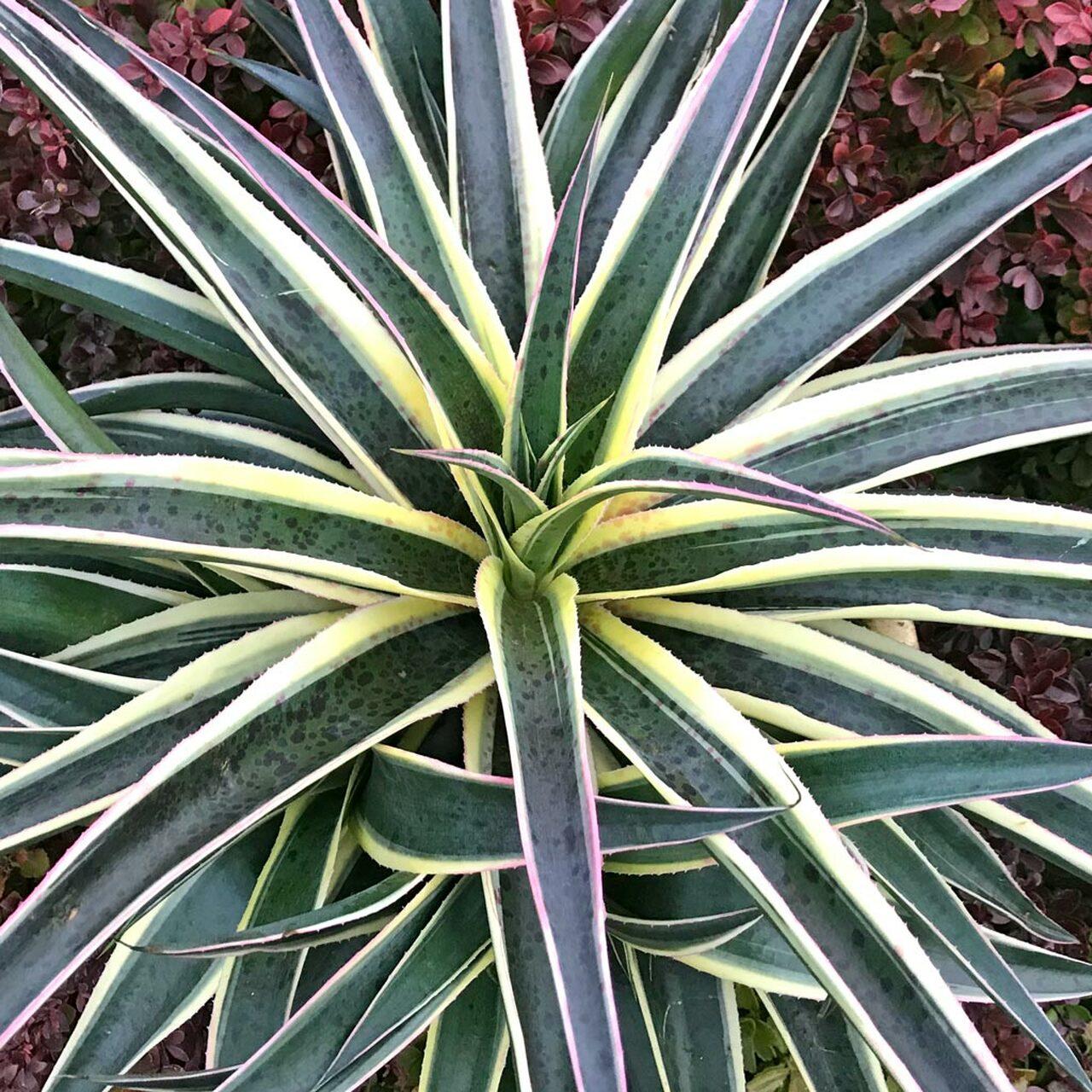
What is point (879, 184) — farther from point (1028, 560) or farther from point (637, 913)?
point (637, 913)

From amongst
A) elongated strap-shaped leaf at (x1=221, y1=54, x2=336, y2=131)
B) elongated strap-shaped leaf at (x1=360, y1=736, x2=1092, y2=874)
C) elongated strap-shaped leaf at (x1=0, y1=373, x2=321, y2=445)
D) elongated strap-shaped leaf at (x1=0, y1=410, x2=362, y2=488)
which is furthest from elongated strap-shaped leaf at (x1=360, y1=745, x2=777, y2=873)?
elongated strap-shaped leaf at (x1=221, y1=54, x2=336, y2=131)

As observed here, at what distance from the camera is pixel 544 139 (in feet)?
3.43

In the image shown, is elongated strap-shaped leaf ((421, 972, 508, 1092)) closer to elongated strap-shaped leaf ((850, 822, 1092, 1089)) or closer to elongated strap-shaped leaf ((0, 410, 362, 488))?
elongated strap-shaped leaf ((850, 822, 1092, 1089))

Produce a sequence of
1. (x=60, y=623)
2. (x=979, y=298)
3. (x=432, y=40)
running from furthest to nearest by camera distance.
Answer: (x=979, y=298), (x=432, y=40), (x=60, y=623)

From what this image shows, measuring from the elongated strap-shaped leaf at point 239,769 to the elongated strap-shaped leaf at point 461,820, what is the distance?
0.05 meters

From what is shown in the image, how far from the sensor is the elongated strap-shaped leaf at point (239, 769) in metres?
0.62

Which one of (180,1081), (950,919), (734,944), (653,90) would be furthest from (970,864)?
(653,90)

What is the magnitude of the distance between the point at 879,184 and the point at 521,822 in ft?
3.11

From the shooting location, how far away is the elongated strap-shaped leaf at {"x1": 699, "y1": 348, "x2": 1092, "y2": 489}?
848 millimetres

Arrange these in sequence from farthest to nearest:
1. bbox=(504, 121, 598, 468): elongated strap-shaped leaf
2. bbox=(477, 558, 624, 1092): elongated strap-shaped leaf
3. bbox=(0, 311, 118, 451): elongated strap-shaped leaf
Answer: bbox=(0, 311, 118, 451): elongated strap-shaped leaf, bbox=(504, 121, 598, 468): elongated strap-shaped leaf, bbox=(477, 558, 624, 1092): elongated strap-shaped leaf

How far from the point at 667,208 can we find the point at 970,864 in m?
0.66

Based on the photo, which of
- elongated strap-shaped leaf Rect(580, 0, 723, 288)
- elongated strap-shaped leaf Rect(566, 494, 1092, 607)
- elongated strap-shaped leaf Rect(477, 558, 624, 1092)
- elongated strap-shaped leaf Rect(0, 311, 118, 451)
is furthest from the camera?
elongated strap-shaped leaf Rect(580, 0, 723, 288)

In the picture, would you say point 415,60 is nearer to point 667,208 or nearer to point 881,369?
point 667,208

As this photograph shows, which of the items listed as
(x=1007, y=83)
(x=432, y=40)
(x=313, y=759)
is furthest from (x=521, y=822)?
(x=1007, y=83)
